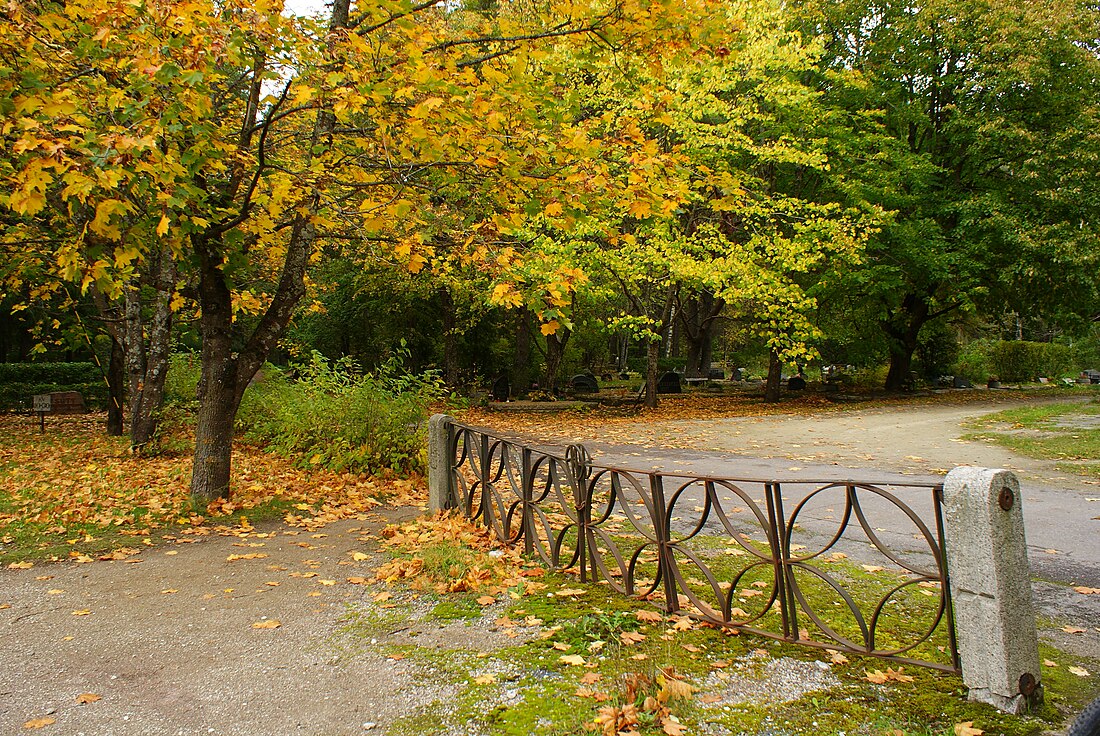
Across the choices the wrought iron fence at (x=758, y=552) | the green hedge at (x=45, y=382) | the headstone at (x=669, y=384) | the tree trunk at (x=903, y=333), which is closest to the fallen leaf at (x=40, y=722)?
the wrought iron fence at (x=758, y=552)

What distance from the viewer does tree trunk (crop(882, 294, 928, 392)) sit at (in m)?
23.0

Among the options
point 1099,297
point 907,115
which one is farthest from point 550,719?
point 1099,297

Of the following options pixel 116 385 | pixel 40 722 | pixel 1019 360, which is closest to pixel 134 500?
pixel 40 722

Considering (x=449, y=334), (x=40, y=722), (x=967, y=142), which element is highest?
(x=967, y=142)

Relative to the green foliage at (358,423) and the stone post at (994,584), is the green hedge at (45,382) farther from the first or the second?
the stone post at (994,584)

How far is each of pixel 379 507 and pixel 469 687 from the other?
4.49 meters

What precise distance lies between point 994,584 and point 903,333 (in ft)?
76.4

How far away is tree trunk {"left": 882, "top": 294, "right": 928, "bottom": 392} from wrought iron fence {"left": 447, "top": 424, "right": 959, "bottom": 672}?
688 inches

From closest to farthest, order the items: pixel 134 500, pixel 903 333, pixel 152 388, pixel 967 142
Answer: pixel 134 500, pixel 152 388, pixel 967 142, pixel 903 333

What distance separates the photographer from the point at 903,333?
23703 mm

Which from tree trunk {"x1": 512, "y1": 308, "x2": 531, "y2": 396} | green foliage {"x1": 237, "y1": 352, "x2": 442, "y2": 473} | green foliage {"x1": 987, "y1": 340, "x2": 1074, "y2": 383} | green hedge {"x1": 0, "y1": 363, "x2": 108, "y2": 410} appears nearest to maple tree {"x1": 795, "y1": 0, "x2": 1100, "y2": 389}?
tree trunk {"x1": 512, "y1": 308, "x2": 531, "y2": 396}

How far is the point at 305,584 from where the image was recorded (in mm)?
5043

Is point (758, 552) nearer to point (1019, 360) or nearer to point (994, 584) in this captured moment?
point (994, 584)

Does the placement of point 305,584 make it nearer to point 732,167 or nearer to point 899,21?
point 732,167
